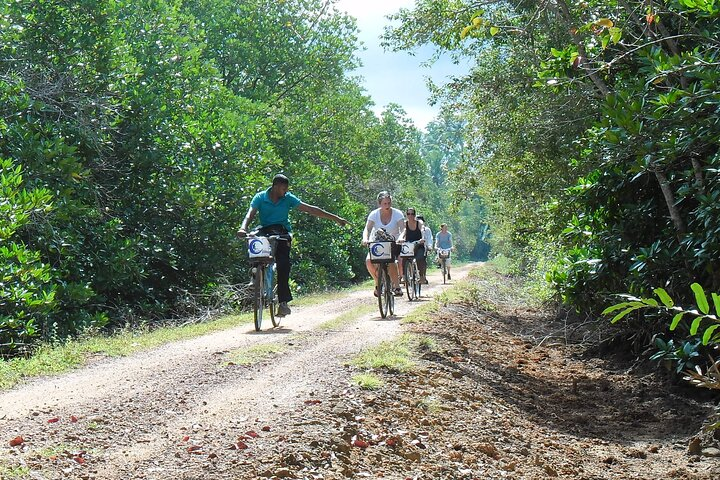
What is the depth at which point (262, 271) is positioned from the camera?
11.3 metres

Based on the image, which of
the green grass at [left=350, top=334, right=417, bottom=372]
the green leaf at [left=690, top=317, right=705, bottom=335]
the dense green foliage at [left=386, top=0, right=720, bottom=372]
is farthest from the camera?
the green grass at [left=350, top=334, right=417, bottom=372]

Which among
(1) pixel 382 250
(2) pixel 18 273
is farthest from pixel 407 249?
(2) pixel 18 273

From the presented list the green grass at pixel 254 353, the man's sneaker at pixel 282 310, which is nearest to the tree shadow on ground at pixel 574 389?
the green grass at pixel 254 353

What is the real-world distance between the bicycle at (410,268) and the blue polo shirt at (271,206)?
4.35 metres

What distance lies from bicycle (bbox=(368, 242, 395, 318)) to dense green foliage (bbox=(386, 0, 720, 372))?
2.58 metres

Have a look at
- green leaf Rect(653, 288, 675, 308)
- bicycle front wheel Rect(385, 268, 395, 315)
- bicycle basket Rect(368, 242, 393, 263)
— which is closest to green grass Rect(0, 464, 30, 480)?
green leaf Rect(653, 288, 675, 308)

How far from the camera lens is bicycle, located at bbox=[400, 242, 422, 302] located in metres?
15.6

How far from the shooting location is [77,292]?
43.0 feet

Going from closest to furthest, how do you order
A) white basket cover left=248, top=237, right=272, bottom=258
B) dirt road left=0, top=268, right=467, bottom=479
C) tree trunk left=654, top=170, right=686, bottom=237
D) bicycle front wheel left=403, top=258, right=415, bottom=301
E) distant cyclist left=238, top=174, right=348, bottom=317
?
dirt road left=0, top=268, right=467, bottom=479 < tree trunk left=654, top=170, right=686, bottom=237 < white basket cover left=248, top=237, right=272, bottom=258 < distant cyclist left=238, top=174, right=348, bottom=317 < bicycle front wheel left=403, top=258, right=415, bottom=301

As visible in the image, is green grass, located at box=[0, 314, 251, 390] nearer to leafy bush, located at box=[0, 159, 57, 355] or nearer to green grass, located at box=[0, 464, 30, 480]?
leafy bush, located at box=[0, 159, 57, 355]

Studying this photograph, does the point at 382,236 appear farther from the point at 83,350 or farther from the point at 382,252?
the point at 83,350

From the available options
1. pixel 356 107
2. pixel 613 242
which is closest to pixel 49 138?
pixel 613 242

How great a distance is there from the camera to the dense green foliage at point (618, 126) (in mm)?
7531

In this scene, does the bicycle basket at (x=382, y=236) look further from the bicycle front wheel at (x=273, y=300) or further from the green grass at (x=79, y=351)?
the green grass at (x=79, y=351)
